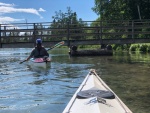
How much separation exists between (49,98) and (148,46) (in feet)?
101

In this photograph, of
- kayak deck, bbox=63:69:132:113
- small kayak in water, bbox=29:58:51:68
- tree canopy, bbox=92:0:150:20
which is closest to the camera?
kayak deck, bbox=63:69:132:113

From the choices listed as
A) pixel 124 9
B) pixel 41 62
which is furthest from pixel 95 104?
pixel 124 9

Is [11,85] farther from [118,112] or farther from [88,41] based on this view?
[88,41]

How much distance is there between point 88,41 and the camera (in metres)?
21.9

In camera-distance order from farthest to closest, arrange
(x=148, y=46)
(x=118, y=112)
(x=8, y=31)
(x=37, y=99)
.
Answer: (x=148, y=46) → (x=8, y=31) → (x=37, y=99) → (x=118, y=112)

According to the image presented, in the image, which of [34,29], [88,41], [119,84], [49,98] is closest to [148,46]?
[88,41]

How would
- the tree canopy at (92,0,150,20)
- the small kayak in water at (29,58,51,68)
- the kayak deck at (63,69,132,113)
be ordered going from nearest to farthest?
1. the kayak deck at (63,69,132,113)
2. the small kayak in water at (29,58,51,68)
3. the tree canopy at (92,0,150,20)

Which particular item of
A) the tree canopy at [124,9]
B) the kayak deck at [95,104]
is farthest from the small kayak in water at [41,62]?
the tree canopy at [124,9]

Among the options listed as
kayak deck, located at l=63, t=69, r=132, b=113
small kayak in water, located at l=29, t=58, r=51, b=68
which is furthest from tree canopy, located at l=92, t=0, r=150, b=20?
kayak deck, located at l=63, t=69, r=132, b=113

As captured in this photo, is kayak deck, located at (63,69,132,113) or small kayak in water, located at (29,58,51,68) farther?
small kayak in water, located at (29,58,51,68)

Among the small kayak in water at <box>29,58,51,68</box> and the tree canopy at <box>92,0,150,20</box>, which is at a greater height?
the tree canopy at <box>92,0,150,20</box>

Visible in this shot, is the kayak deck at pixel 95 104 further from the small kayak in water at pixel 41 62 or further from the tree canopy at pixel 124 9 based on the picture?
the tree canopy at pixel 124 9

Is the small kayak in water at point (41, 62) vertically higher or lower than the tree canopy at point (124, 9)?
lower

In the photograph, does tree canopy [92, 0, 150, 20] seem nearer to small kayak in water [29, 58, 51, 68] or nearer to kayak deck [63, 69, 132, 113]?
small kayak in water [29, 58, 51, 68]
